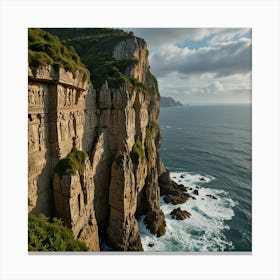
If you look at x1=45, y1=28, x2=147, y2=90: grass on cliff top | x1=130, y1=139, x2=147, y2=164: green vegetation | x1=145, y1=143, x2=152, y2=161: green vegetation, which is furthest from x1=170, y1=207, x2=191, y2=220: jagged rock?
x1=45, y1=28, x2=147, y2=90: grass on cliff top

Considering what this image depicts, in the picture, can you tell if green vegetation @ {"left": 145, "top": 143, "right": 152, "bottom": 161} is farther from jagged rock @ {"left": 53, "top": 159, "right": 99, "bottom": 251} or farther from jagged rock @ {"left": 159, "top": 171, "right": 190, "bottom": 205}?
jagged rock @ {"left": 53, "top": 159, "right": 99, "bottom": 251}

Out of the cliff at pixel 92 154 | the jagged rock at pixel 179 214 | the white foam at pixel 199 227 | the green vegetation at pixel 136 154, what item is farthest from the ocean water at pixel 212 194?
the green vegetation at pixel 136 154

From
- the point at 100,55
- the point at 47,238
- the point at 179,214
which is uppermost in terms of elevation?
the point at 100,55

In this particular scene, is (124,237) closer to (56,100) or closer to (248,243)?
(56,100)

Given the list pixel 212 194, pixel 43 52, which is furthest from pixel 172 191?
pixel 43 52

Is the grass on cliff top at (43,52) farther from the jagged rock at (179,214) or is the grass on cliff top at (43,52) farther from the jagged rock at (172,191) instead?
the jagged rock at (172,191)

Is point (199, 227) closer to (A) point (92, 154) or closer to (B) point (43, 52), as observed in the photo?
(A) point (92, 154)
